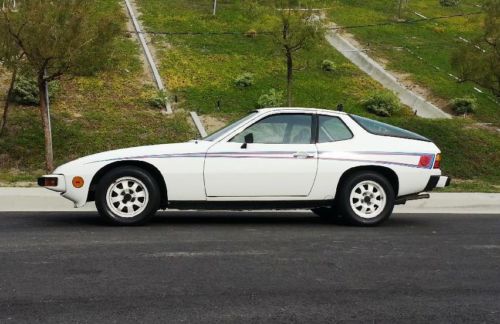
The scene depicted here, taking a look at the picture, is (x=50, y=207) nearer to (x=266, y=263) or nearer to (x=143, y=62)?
(x=266, y=263)

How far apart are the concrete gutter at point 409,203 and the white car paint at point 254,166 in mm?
2087

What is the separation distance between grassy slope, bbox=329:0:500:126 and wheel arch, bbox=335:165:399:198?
55.4 feet

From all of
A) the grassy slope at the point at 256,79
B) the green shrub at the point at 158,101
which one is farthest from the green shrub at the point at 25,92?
the grassy slope at the point at 256,79

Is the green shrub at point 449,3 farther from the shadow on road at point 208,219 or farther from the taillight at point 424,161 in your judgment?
the taillight at point 424,161

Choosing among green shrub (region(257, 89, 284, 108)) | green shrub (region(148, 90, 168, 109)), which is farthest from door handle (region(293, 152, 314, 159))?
green shrub (region(257, 89, 284, 108))

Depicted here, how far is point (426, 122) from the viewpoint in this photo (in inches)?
850

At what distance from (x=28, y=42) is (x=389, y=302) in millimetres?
12929

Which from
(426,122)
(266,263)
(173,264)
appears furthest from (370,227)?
(426,122)

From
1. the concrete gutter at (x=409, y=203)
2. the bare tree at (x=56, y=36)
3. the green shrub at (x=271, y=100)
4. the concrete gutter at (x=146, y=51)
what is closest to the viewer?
the concrete gutter at (x=409, y=203)

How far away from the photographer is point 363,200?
319 inches

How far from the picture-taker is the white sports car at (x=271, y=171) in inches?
301

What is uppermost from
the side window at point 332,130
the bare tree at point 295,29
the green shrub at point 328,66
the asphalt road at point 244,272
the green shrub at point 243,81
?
the bare tree at point 295,29

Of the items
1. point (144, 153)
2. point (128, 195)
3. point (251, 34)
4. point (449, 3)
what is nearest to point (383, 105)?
point (251, 34)

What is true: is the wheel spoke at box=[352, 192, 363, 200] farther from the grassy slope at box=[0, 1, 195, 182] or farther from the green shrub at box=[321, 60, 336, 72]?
the green shrub at box=[321, 60, 336, 72]
